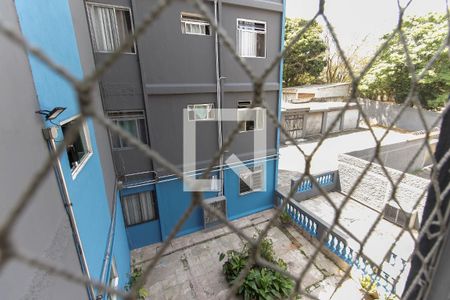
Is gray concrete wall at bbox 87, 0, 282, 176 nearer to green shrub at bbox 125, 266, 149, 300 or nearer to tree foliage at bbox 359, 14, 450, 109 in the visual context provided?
green shrub at bbox 125, 266, 149, 300

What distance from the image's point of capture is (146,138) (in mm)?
4379

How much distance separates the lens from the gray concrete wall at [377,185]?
509cm

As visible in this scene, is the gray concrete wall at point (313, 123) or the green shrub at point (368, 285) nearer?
the green shrub at point (368, 285)

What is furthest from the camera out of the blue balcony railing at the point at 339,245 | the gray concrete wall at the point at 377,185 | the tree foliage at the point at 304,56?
the tree foliage at the point at 304,56

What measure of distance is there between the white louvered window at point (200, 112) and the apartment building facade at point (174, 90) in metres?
0.02

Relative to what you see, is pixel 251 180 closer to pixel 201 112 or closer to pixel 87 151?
pixel 201 112

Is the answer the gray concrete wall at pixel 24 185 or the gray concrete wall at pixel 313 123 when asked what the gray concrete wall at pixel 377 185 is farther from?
the gray concrete wall at pixel 24 185

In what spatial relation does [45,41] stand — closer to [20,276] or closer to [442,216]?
[20,276]

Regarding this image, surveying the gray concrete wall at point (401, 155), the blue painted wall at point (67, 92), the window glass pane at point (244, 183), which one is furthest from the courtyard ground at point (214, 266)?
the gray concrete wall at point (401, 155)

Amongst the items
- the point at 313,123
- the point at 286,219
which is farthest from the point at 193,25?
the point at 313,123

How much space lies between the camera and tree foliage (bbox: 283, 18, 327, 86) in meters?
13.2

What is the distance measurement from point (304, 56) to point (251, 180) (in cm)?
1123

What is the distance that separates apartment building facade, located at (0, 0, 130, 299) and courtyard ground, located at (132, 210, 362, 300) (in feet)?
5.48

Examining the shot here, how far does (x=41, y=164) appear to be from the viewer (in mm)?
1518
